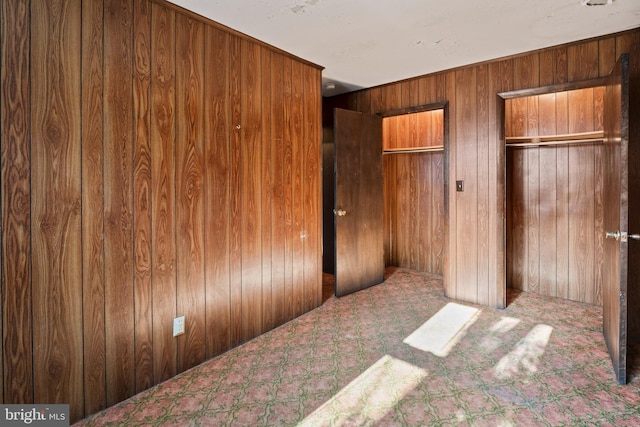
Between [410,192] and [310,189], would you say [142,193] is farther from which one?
[410,192]

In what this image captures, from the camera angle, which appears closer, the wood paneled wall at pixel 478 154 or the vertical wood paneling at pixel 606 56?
the vertical wood paneling at pixel 606 56

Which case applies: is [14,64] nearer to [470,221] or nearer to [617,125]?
[617,125]

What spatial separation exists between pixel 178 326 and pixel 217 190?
95 cm

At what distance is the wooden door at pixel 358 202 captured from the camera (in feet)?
12.1

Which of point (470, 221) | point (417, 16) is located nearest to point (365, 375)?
point (470, 221)

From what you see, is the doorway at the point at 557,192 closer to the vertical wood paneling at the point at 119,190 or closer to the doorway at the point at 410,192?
the vertical wood paneling at the point at 119,190

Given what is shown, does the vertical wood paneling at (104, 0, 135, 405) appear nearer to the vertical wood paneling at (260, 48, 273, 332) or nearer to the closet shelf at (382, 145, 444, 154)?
the vertical wood paneling at (260, 48, 273, 332)

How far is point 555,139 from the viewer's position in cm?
349

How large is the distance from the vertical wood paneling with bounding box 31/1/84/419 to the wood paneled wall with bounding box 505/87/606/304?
387 cm

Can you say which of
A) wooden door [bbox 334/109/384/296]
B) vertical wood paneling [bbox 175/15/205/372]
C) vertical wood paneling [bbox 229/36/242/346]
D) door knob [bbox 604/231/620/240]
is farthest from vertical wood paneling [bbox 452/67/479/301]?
vertical wood paneling [bbox 175/15/205/372]

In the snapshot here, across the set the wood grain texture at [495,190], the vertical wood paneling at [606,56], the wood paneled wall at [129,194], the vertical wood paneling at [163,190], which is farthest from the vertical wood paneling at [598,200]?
the vertical wood paneling at [163,190]

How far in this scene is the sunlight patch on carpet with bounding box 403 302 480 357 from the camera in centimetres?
259

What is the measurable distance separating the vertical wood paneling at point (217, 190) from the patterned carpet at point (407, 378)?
28 cm

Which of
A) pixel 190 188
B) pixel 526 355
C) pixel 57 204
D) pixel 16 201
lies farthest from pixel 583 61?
pixel 16 201
